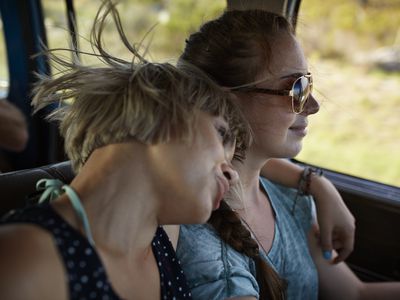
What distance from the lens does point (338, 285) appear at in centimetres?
173

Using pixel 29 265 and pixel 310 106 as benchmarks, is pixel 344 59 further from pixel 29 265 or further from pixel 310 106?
pixel 29 265

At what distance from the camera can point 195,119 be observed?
0.97 metres

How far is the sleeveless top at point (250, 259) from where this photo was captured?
1178 millimetres

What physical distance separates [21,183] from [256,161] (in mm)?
685

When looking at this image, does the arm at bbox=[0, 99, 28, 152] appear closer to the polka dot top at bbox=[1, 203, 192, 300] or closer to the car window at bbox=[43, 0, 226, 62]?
the car window at bbox=[43, 0, 226, 62]

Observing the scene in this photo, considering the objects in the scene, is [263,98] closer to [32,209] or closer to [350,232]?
[350,232]

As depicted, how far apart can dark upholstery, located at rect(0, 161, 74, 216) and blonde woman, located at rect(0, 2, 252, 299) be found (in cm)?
Answer: 35

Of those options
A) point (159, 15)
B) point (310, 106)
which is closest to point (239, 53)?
point (310, 106)

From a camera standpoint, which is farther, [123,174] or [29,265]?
[123,174]

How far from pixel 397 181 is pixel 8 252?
72.6 inches

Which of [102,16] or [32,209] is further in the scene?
[102,16]

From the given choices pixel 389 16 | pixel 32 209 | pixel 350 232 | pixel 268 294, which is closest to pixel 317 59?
pixel 389 16

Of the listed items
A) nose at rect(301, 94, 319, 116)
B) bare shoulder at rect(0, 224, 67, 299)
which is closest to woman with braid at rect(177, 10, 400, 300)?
nose at rect(301, 94, 319, 116)

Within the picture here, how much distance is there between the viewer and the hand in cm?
163
